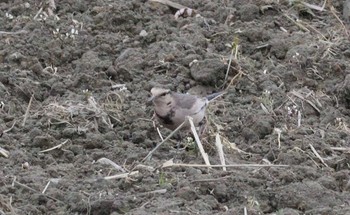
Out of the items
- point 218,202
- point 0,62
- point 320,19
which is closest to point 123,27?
point 0,62

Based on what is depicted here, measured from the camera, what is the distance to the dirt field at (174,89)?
5.60 metres

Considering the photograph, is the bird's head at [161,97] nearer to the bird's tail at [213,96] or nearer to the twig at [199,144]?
the twig at [199,144]

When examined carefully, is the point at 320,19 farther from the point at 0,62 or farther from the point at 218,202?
the point at 218,202

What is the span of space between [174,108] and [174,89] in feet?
3.29

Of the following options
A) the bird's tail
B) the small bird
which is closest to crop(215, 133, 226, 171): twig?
the small bird

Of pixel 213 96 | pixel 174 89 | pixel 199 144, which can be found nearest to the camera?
pixel 199 144

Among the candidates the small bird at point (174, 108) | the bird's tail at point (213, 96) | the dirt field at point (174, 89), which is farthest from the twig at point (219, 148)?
the bird's tail at point (213, 96)

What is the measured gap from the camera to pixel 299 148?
6.45 meters

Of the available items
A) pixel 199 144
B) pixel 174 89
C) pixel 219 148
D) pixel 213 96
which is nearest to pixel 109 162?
pixel 199 144

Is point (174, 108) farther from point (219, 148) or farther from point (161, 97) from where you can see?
point (219, 148)

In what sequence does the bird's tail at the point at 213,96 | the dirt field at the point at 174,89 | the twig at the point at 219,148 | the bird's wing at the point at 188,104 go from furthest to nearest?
the bird's tail at the point at 213,96 < the bird's wing at the point at 188,104 < the twig at the point at 219,148 < the dirt field at the point at 174,89

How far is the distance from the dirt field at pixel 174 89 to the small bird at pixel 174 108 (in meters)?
0.15

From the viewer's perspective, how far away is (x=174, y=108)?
650 cm

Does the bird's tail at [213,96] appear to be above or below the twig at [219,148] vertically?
below
